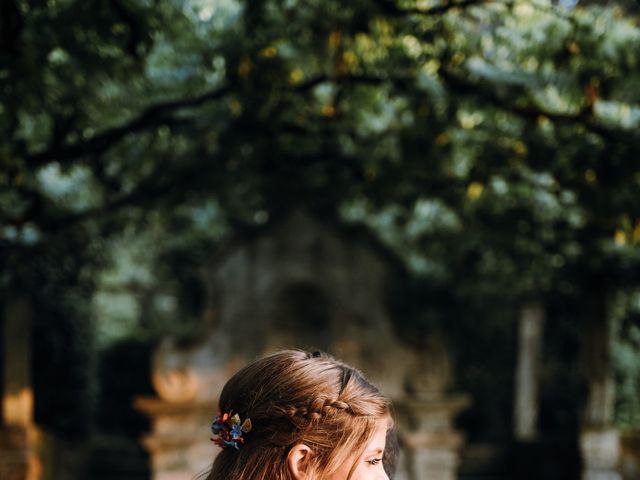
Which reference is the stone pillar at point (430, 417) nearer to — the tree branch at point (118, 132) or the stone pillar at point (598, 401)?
the stone pillar at point (598, 401)

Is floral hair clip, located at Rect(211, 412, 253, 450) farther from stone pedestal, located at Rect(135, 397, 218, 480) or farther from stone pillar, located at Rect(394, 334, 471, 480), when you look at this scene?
stone pillar, located at Rect(394, 334, 471, 480)

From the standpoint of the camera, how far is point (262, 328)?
10.2 meters

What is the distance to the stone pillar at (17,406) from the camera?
8.61 metres

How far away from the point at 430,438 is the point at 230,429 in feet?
24.4

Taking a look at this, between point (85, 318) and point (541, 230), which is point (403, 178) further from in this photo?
point (85, 318)

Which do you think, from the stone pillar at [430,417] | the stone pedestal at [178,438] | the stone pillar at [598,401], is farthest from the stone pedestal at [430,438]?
the stone pedestal at [178,438]

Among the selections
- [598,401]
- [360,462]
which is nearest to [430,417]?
[598,401]

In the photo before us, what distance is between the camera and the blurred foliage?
6.24 m

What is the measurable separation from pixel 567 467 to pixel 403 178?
4.38 metres

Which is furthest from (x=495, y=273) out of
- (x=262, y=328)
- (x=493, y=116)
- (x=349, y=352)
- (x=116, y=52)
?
(x=116, y=52)

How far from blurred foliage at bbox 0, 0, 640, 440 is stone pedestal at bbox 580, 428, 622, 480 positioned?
5.29 ft

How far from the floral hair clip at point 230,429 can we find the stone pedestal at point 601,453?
7.19 meters

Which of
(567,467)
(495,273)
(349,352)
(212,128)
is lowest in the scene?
(567,467)

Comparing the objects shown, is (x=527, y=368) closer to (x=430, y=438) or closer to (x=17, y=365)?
(x=430, y=438)
